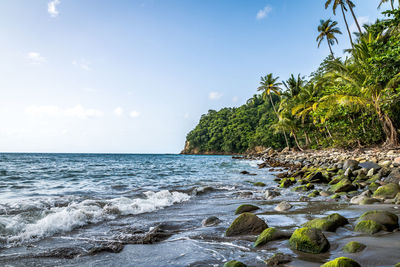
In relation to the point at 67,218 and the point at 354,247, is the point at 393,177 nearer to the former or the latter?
the point at 354,247

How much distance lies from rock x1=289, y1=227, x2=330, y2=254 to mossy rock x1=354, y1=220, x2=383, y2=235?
94 centimetres

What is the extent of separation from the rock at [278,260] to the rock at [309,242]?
0.33 metres

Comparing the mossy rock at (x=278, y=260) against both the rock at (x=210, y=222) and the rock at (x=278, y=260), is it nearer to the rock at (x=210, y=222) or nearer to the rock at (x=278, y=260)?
the rock at (x=278, y=260)

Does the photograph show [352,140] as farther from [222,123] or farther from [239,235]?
[222,123]

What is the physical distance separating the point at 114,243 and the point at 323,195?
236 inches

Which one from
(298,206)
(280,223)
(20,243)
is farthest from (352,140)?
(20,243)

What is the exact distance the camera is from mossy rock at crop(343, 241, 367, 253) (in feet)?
9.31

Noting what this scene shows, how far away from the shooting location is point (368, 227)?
3.54m

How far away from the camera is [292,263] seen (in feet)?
8.68

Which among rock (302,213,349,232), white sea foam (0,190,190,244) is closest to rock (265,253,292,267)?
rock (302,213,349,232)

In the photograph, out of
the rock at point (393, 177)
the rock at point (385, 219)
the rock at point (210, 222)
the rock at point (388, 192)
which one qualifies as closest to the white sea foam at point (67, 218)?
the rock at point (210, 222)

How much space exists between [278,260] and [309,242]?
1.79 feet

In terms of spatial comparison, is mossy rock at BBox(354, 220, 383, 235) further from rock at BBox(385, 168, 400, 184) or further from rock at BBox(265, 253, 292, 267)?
rock at BBox(385, 168, 400, 184)

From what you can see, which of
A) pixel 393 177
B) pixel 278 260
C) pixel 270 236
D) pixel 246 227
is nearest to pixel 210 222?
pixel 246 227
